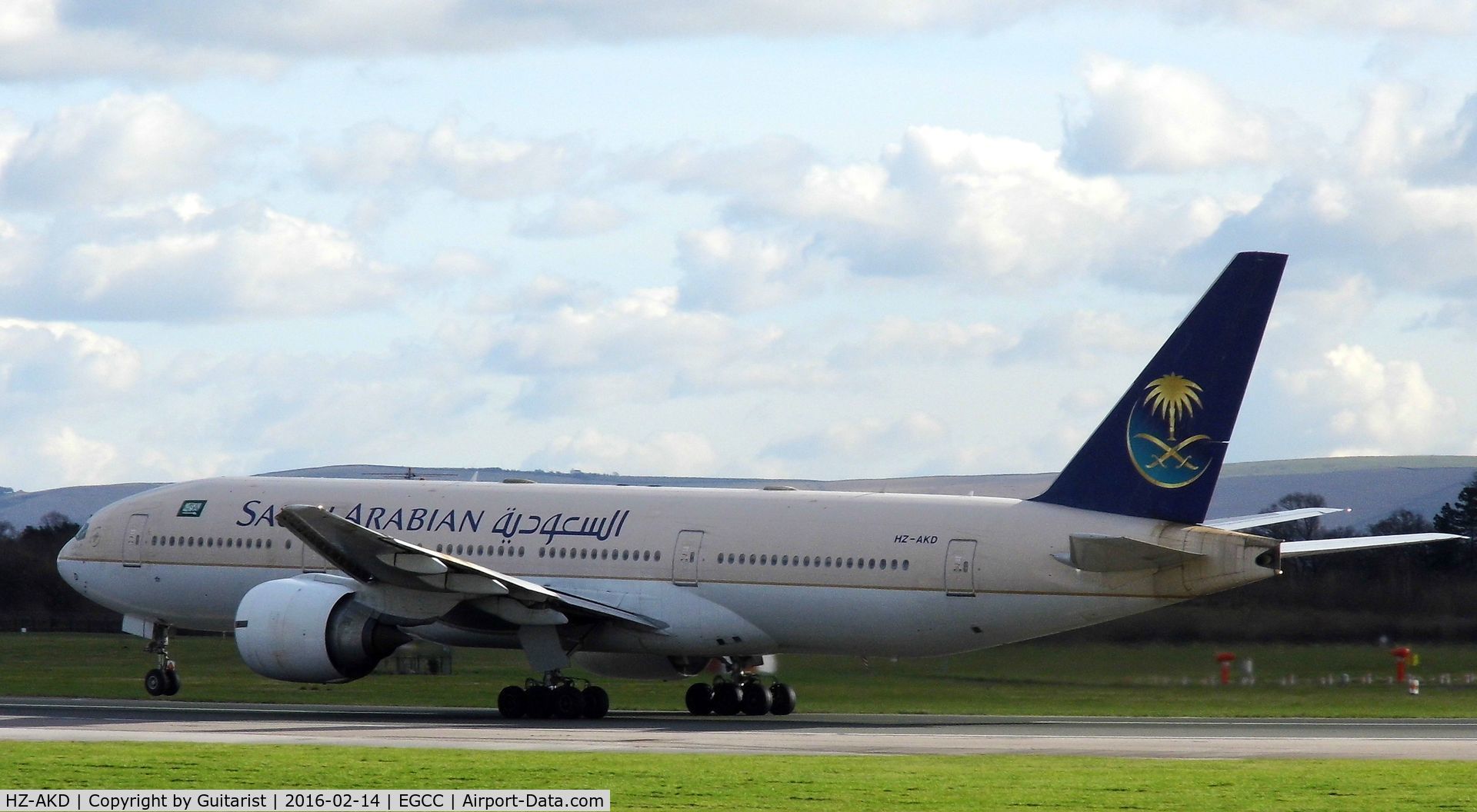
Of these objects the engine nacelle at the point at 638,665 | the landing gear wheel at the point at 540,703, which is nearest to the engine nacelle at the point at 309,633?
the landing gear wheel at the point at 540,703

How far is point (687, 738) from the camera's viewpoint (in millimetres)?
26938

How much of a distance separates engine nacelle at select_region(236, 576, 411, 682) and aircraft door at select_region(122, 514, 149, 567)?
502 centimetres

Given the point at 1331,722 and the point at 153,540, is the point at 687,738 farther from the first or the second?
the point at 153,540

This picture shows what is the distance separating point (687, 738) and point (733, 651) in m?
6.72

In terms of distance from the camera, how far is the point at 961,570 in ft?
104

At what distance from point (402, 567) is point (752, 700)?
6409 millimetres

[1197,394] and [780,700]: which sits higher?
[1197,394]

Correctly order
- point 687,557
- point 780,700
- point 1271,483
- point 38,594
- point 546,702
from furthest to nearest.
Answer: point 1271,483 < point 38,594 < point 780,700 < point 687,557 < point 546,702

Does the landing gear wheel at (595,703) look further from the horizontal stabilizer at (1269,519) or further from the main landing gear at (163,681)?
the horizontal stabilizer at (1269,519)

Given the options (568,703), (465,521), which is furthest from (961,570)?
(465,521)

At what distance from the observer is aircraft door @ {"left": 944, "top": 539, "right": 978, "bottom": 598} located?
31.7 meters

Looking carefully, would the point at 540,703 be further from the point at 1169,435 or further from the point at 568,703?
the point at 1169,435

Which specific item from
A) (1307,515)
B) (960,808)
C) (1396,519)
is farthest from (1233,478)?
(960,808)

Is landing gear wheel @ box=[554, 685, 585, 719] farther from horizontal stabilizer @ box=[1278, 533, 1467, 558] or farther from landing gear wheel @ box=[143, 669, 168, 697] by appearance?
horizontal stabilizer @ box=[1278, 533, 1467, 558]
